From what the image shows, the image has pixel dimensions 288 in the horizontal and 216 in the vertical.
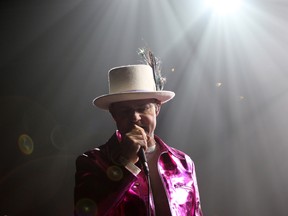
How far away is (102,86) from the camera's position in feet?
10.6

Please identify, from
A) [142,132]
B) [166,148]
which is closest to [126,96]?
[142,132]

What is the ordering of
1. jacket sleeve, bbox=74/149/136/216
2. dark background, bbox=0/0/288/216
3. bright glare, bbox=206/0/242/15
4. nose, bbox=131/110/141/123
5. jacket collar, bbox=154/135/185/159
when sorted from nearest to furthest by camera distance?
jacket sleeve, bbox=74/149/136/216, nose, bbox=131/110/141/123, jacket collar, bbox=154/135/185/159, dark background, bbox=0/0/288/216, bright glare, bbox=206/0/242/15

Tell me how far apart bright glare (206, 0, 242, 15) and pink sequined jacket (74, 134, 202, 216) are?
213 centimetres

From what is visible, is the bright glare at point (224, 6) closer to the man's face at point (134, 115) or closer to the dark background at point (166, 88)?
the dark background at point (166, 88)

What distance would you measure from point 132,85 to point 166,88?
1.74m

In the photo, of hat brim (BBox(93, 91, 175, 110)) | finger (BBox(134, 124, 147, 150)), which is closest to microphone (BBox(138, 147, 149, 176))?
finger (BBox(134, 124, 147, 150))

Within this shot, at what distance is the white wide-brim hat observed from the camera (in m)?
1.66

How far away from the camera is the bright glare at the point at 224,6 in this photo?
3242mm

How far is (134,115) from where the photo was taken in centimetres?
158

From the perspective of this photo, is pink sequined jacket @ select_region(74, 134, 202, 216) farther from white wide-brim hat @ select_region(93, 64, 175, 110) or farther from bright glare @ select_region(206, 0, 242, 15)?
bright glare @ select_region(206, 0, 242, 15)

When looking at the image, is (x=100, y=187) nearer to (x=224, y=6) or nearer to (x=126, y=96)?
(x=126, y=96)

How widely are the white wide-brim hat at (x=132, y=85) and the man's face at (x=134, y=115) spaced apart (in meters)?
0.03

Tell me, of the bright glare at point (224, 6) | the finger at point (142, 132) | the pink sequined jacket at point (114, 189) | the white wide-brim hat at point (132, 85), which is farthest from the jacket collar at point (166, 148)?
the bright glare at point (224, 6)

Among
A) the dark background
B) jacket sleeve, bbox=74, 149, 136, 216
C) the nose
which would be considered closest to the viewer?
jacket sleeve, bbox=74, 149, 136, 216
